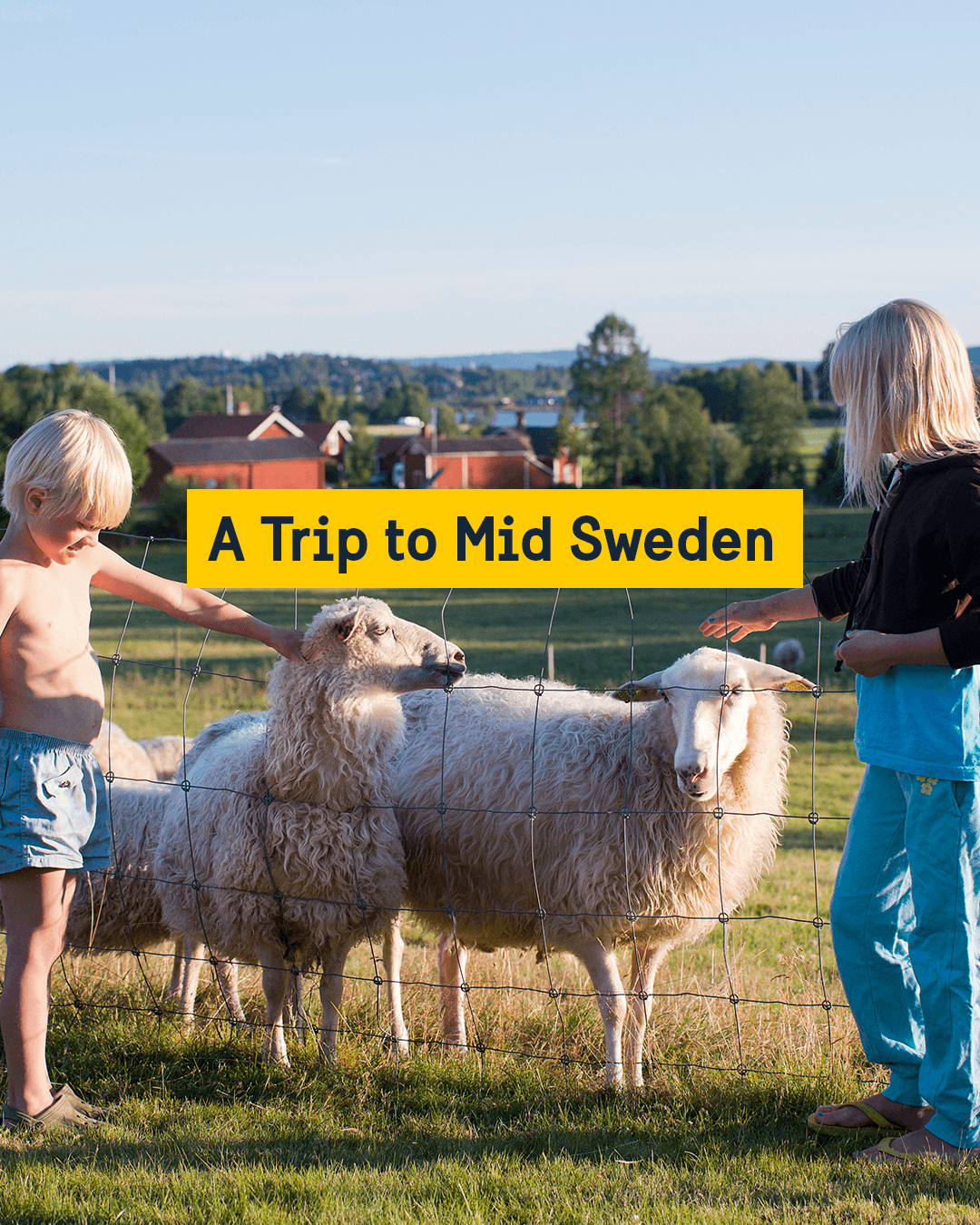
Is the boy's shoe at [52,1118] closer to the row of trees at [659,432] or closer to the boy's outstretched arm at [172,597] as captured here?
the boy's outstretched arm at [172,597]

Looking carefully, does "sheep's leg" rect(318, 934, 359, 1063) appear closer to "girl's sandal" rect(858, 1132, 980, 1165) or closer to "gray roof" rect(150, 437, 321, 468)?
"girl's sandal" rect(858, 1132, 980, 1165)

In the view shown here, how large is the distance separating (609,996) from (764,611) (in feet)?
5.14

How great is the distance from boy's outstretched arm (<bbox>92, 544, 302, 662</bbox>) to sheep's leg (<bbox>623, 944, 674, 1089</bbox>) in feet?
6.37

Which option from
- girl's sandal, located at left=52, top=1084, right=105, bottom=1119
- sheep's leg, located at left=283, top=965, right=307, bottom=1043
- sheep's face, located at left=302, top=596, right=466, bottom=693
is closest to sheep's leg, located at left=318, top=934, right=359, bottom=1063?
sheep's leg, located at left=283, top=965, right=307, bottom=1043

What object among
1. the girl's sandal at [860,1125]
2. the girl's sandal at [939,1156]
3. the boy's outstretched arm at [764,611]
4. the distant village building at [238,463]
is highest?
the distant village building at [238,463]

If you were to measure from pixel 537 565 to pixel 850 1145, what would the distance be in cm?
235

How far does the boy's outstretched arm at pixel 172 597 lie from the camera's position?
3.81m

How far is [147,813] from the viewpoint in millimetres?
5320

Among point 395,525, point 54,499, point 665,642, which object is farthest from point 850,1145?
point 665,642

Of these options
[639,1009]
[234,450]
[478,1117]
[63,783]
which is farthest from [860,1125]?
[234,450]

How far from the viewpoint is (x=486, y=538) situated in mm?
4566

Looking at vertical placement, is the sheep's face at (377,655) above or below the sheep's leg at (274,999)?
above

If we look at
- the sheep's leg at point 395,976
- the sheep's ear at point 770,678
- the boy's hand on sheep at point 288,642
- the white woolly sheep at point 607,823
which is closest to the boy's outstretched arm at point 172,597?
the boy's hand on sheep at point 288,642

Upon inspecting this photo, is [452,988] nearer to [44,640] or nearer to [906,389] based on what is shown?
[44,640]
